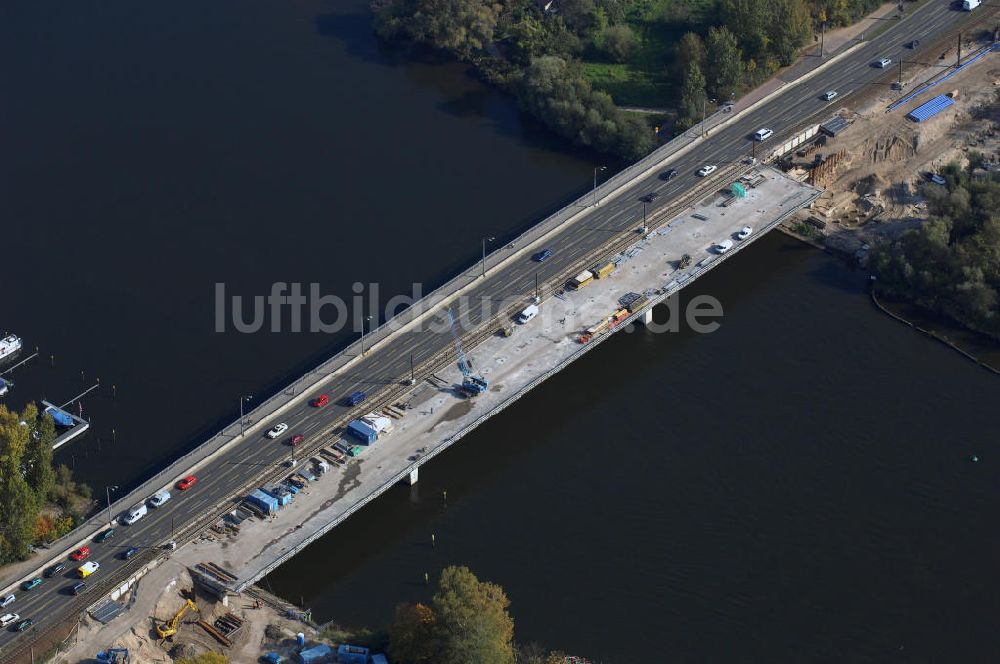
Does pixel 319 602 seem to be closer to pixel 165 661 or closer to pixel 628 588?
pixel 165 661

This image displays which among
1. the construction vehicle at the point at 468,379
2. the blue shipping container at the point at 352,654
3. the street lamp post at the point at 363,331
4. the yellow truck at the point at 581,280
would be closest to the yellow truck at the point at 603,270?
the yellow truck at the point at 581,280

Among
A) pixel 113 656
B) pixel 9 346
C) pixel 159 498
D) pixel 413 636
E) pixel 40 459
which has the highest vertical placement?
pixel 40 459

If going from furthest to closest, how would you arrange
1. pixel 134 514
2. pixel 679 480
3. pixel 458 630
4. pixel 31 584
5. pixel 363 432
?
pixel 363 432 < pixel 679 480 < pixel 134 514 < pixel 31 584 < pixel 458 630

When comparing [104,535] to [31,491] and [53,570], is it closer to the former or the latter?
[53,570]

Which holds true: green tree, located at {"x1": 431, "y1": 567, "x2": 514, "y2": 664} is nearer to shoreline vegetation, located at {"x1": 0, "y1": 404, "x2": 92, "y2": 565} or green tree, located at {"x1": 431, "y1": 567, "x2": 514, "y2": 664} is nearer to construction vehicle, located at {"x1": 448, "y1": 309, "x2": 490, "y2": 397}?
construction vehicle, located at {"x1": 448, "y1": 309, "x2": 490, "y2": 397}

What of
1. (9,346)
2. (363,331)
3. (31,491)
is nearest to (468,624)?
(31,491)

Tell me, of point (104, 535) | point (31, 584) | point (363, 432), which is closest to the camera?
point (31, 584)

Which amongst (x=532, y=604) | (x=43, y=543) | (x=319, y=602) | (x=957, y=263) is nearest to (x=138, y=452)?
(x=43, y=543)

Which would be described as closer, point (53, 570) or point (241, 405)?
point (53, 570)
